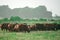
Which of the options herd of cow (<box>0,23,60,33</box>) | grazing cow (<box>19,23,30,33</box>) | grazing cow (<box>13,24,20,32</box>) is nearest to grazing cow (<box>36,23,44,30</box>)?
herd of cow (<box>0,23,60,33</box>)

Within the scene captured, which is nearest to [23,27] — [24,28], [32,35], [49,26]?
[24,28]

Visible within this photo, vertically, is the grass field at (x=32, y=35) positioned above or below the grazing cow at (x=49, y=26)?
below

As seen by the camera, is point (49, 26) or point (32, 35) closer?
point (32, 35)

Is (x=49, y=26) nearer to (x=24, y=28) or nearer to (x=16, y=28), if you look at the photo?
(x=24, y=28)

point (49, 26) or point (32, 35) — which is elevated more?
point (49, 26)

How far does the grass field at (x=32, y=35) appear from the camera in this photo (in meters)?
2.10

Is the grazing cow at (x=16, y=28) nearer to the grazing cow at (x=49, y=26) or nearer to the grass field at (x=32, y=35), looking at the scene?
the grass field at (x=32, y=35)

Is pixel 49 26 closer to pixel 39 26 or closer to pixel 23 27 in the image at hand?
pixel 39 26

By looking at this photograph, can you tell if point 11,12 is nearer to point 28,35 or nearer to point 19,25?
point 19,25

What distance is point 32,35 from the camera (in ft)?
7.07

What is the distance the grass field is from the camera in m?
2.10

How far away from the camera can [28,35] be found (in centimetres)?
214

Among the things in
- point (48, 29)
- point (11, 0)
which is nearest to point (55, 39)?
point (48, 29)

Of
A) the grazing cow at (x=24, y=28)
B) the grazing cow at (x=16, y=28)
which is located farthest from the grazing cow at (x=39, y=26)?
the grazing cow at (x=16, y=28)
